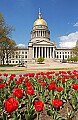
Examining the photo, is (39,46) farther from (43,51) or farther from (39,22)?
(39,22)

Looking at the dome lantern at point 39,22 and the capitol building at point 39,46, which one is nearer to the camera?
the capitol building at point 39,46

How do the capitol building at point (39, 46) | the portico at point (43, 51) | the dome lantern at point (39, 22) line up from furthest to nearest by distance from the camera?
the dome lantern at point (39, 22)
the portico at point (43, 51)
the capitol building at point (39, 46)

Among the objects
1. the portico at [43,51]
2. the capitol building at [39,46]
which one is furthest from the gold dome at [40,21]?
the portico at [43,51]

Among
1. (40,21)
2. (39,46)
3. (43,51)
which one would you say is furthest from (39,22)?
(43,51)

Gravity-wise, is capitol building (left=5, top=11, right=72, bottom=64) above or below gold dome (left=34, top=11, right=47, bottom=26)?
below

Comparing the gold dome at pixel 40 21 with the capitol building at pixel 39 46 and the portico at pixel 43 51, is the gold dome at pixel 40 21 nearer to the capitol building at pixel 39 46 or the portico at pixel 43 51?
the capitol building at pixel 39 46

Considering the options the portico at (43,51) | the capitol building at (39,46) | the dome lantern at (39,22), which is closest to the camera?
the capitol building at (39,46)

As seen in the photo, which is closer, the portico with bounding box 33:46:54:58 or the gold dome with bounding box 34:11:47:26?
the portico with bounding box 33:46:54:58

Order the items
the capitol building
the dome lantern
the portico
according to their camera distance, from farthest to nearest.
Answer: the dome lantern → the portico → the capitol building

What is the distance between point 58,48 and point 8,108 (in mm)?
133667

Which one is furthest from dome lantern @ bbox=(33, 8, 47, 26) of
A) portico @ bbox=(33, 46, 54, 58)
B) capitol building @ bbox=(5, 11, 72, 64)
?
A: portico @ bbox=(33, 46, 54, 58)

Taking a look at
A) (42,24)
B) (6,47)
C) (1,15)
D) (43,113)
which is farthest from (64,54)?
(43,113)

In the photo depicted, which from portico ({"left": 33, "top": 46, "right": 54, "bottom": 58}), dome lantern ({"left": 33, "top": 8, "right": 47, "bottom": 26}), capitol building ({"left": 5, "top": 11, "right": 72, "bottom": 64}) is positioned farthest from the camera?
dome lantern ({"left": 33, "top": 8, "right": 47, "bottom": 26})

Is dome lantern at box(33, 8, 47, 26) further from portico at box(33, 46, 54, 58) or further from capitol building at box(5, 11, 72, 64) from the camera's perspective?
portico at box(33, 46, 54, 58)
